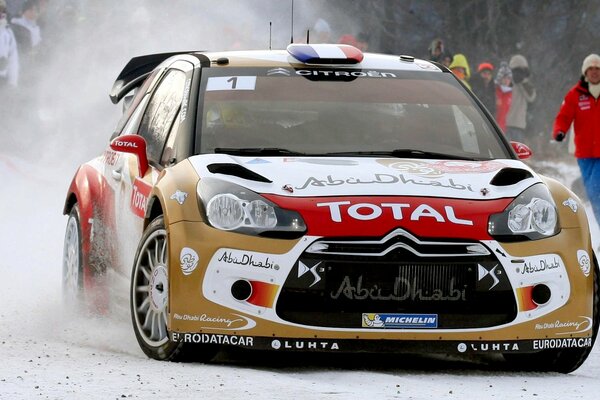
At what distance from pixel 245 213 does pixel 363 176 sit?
584 mm

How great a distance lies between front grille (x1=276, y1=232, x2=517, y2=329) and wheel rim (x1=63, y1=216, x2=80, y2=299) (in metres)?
2.60

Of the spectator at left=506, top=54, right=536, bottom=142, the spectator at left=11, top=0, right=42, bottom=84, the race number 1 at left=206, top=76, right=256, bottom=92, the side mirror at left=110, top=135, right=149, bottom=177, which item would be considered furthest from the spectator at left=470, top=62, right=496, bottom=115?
A: the side mirror at left=110, top=135, right=149, bottom=177

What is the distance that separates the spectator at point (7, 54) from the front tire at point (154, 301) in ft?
49.5

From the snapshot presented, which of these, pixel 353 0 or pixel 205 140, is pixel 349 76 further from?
pixel 353 0

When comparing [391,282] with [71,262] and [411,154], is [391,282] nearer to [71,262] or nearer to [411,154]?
[411,154]

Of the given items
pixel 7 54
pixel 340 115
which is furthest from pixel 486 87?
pixel 340 115

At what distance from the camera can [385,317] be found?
7.08 m

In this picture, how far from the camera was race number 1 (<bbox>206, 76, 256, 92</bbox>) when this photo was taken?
8.29m

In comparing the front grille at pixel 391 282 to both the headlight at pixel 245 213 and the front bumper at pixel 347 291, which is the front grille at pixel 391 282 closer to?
the front bumper at pixel 347 291

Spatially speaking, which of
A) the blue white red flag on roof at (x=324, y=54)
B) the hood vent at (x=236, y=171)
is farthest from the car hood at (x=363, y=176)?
the blue white red flag on roof at (x=324, y=54)

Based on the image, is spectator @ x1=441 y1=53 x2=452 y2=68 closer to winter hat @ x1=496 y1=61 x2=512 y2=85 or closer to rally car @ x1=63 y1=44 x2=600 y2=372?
winter hat @ x1=496 y1=61 x2=512 y2=85

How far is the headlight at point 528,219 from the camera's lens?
7164 mm

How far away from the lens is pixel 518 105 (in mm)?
23641

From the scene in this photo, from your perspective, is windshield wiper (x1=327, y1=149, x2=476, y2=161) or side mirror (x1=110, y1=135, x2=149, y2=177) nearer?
windshield wiper (x1=327, y1=149, x2=476, y2=161)
